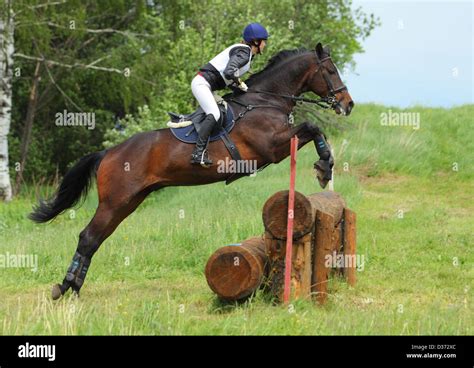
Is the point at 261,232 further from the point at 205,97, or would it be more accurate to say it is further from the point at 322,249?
the point at 205,97

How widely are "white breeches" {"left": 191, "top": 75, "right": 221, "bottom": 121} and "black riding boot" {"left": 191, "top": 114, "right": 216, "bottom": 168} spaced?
0.06 meters

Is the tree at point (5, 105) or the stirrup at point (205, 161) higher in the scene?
the tree at point (5, 105)

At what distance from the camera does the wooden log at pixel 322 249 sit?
718cm

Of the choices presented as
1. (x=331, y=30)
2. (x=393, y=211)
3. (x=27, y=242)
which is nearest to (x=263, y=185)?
(x=393, y=211)

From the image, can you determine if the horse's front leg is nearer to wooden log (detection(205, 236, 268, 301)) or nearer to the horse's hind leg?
wooden log (detection(205, 236, 268, 301))

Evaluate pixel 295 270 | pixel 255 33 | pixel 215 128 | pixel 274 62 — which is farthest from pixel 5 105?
pixel 295 270

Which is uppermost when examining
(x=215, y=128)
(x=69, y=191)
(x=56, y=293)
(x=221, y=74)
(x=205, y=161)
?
(x=221, y=74)

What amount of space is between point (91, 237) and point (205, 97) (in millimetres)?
2033

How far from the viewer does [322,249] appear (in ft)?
23.8

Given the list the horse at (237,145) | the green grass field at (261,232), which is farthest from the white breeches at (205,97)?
the green grass field at (261,232)

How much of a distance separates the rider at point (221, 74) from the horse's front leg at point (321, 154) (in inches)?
35.1

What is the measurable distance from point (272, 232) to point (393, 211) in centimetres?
712

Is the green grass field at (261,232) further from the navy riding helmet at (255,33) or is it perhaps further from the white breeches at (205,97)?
the navy riding helmet at (255,33)
